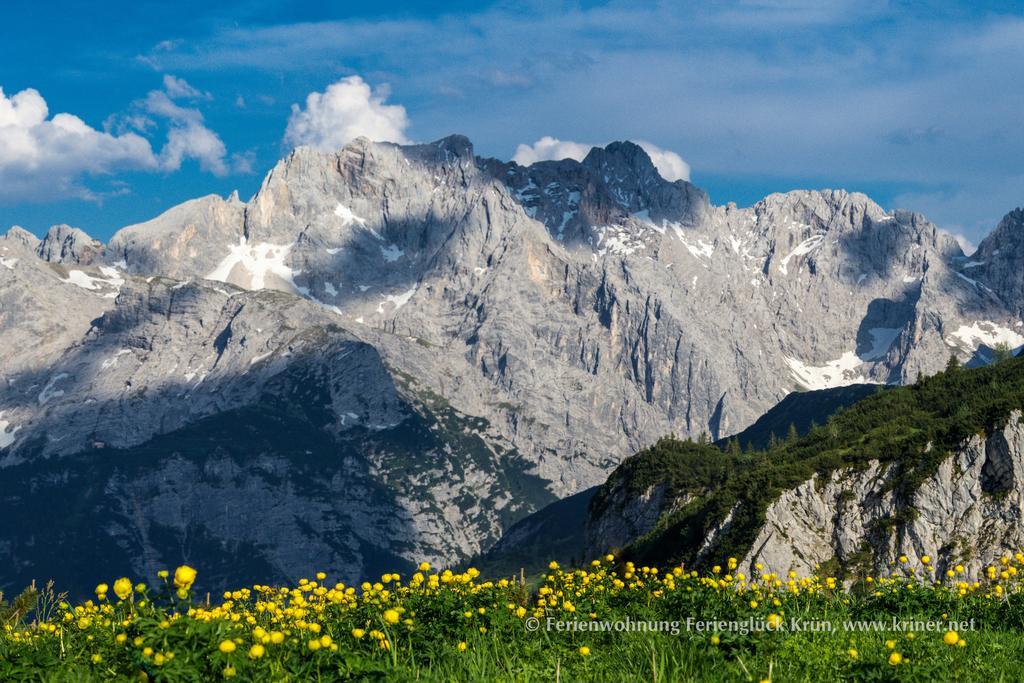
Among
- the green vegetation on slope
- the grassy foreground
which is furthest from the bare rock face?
the grassy foreground

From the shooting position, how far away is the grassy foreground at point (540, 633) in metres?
10.3

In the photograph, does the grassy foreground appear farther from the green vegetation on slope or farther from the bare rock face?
the green vegetation on slope

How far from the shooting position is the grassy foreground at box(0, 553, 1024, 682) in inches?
406

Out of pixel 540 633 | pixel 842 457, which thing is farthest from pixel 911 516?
pixel 540 633

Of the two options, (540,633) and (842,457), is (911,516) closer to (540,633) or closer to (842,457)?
(842,457)

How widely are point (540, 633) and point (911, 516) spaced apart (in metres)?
71.4

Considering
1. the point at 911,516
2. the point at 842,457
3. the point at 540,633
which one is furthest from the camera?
the point at 842,457

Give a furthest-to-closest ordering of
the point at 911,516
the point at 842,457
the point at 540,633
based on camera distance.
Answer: the point at 842,457 → the point at 911,516 → the point at 540,633

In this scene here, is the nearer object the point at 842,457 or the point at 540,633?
the point at 540,633

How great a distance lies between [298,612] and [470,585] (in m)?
3.29

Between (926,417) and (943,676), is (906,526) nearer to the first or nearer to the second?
(926,417)

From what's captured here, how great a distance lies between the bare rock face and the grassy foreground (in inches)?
2339

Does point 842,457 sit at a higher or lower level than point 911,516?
higher

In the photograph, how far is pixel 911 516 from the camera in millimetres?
78375
